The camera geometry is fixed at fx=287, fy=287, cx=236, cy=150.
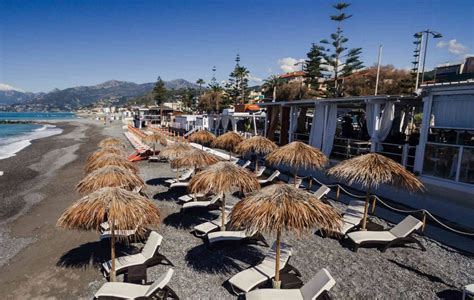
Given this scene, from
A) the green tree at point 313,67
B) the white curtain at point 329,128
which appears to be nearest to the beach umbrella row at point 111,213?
the white curtain at point 329,128

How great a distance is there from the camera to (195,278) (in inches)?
249

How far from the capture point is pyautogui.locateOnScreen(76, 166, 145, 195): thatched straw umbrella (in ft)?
27.0

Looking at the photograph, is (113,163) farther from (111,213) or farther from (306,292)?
(306,292)

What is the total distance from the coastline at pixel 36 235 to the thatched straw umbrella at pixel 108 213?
1.58m

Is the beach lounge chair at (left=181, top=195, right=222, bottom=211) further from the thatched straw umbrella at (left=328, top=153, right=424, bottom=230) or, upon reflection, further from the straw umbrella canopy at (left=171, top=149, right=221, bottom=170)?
the thatched straw umbrella at (left=328, top=153, right=424, bottom=230)

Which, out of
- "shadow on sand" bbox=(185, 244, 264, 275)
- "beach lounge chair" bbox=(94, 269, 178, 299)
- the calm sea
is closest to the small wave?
the calm sea

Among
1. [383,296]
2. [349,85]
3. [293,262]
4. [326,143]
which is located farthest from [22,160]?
[349,85]

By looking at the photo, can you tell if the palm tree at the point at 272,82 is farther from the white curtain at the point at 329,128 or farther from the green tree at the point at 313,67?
the white curtain at the point at 329,128

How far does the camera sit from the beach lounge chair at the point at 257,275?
5.60 metres

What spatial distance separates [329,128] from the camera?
47.6 feet

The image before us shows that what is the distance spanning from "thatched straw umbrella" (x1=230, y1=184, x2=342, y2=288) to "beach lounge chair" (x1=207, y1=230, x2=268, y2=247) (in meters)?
2.03

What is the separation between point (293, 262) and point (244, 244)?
56.1 inches

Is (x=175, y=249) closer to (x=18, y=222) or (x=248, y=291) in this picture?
(x=248, y=291)

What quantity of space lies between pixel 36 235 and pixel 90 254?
11.1 feet
